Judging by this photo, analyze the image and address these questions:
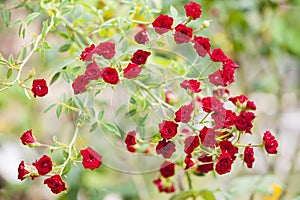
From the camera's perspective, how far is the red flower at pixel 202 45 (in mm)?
837

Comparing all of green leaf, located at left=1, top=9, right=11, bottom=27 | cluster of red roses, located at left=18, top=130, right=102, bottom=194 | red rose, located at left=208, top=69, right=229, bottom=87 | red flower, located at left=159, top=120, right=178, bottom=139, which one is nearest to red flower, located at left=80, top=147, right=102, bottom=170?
cluster of red roses, located at left=18, top=130, right=102, bottom=194

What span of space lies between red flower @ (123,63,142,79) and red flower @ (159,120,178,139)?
0.28 feet

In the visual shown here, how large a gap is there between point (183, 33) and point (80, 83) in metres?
0.16

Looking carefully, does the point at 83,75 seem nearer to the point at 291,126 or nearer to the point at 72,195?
the point at 72,195

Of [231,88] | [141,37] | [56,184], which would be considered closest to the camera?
[56,184]

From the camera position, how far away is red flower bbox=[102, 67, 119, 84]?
783mm

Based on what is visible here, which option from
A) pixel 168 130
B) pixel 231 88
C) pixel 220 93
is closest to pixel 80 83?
pixel 168 130

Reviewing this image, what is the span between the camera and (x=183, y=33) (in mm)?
843

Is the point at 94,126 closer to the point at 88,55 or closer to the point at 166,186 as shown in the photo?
the point at 88,55

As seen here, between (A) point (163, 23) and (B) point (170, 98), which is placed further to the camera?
(B) point (170, 98)

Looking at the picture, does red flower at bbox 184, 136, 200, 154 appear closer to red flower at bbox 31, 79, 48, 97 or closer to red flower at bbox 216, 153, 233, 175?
red flower at bbox 216, 153, 233, 175

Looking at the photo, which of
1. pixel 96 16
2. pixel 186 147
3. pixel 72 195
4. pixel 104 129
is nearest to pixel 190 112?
pixel 186 147

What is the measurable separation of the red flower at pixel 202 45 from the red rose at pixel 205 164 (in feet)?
0.51

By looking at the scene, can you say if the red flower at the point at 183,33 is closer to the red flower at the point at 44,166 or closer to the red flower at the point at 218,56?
the red flower at the point at 218,56
